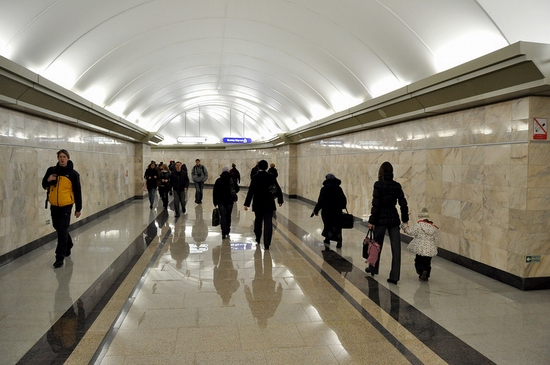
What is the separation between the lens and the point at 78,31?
28.2ft

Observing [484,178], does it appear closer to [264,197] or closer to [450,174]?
[450,174]

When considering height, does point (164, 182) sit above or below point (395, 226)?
above

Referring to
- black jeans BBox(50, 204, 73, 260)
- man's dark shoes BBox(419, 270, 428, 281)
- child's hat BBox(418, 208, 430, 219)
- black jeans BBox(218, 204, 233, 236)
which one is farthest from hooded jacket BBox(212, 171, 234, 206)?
man's dark shoes BBox(419, 270, 428, 281)

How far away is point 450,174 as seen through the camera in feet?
27.4

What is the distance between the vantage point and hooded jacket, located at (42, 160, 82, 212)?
7273 mm

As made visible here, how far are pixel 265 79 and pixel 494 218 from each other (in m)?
12.2

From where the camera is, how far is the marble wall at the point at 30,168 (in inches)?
315

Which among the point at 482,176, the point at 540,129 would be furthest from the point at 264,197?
the point at 540,129

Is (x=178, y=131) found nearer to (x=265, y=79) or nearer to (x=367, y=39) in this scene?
(x=265, y=79)

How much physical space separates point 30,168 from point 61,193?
8.07 feet

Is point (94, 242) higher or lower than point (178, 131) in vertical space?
lower

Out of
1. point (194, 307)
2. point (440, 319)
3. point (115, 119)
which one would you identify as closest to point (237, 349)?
point (194, 307)

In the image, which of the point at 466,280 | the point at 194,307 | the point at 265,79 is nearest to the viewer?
the point at 194,307

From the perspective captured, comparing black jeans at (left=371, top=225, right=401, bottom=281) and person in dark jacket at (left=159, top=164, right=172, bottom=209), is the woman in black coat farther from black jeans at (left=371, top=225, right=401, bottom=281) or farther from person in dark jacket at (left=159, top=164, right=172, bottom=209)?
person in dark jacket at (left=159, top=164, right=172, bottom=209)
